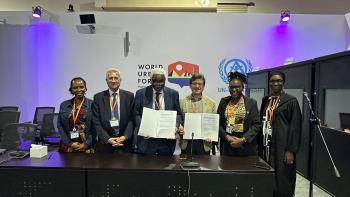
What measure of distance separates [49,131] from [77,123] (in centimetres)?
236

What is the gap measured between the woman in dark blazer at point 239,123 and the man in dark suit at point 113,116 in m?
0.98

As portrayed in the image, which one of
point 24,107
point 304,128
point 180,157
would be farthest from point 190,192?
point 24,107

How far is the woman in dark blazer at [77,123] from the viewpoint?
291 centimetres

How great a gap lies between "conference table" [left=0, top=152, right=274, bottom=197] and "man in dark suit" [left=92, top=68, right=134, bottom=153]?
2.05 feet

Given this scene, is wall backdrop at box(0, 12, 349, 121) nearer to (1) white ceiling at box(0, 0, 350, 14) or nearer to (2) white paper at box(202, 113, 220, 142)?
(1) white ceiling at box(0, 0, 350, 14)

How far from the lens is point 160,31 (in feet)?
19.9

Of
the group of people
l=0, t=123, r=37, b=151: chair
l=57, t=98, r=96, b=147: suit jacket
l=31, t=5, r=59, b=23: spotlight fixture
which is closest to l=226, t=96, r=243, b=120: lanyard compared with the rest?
the group of people

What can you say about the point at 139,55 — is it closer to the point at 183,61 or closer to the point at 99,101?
the point at 183,61

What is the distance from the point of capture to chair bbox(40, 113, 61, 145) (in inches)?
191

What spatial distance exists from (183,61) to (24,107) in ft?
12.1

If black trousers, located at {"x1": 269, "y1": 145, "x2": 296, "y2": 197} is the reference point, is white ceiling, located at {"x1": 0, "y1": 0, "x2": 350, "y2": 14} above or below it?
above

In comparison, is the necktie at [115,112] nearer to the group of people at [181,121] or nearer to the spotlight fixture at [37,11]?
the group of people at [181,121]

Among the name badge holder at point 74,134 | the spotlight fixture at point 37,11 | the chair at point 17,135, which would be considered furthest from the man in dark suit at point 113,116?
the spotlight fixture at point 37,11

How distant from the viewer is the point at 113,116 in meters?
2.92
